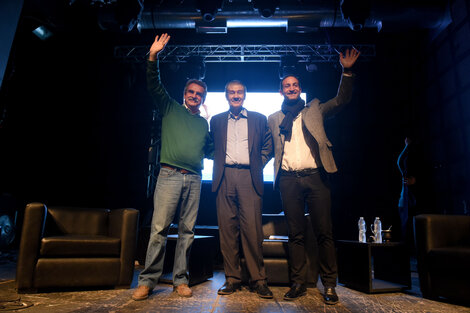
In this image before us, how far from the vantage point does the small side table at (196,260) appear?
8.64 ft

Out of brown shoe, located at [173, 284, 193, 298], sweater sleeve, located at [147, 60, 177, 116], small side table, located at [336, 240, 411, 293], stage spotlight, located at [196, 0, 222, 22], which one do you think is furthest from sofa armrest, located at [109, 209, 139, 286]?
stage spotlight, located at [196, 0, 222, 22]

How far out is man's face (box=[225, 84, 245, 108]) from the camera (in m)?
2.48

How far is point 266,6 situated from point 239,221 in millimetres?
3360

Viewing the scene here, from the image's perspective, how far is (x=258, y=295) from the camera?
218 cm

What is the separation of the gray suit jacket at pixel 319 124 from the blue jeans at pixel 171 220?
72 cm

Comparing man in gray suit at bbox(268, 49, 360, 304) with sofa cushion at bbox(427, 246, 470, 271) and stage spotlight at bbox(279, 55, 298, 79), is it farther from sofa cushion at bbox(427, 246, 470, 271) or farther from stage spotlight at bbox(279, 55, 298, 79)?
stage spotlight at bbox(279, 55, 298, 79)

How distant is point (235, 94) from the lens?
2.49m

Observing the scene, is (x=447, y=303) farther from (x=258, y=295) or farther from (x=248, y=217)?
(x=248, y=217)

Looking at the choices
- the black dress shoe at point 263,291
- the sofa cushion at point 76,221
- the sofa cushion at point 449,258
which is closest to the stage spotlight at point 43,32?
the sofa cushion at point 76,221

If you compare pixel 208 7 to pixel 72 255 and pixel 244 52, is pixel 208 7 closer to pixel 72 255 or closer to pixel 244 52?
pixel 244 52

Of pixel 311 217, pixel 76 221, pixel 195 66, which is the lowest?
pixel 76 221

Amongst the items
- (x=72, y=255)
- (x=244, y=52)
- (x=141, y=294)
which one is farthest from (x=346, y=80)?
(x=244, y=52)

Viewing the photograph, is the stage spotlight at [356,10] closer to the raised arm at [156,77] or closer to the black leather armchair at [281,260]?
the raised arm at [156,77]

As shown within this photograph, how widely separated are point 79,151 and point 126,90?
5.68 feet
